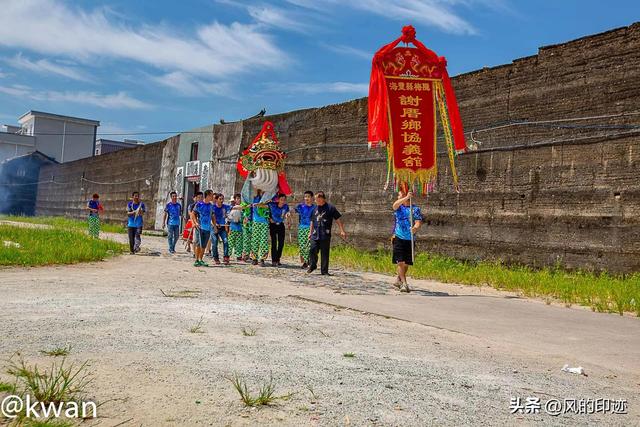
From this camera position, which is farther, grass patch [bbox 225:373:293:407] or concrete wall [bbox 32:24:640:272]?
concrete wall [bbox 32:24:640:272]

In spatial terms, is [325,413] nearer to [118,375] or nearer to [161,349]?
[118,375]

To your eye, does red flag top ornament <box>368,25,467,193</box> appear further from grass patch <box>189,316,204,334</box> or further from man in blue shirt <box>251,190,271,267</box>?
grass patch <box>189,316,204,334</box>

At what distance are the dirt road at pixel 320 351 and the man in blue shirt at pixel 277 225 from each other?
5.11m

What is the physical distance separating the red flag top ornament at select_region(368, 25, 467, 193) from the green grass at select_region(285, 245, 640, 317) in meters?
2.02

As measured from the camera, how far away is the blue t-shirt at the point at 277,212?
14125 mm

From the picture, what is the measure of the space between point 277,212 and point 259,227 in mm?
572

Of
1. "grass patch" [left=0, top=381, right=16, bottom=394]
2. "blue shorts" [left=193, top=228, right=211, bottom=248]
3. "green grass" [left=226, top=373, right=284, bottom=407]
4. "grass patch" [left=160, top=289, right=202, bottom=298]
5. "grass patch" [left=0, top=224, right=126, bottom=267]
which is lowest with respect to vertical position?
"grass patch" [left=0, top=381, right=16, bottom=394]

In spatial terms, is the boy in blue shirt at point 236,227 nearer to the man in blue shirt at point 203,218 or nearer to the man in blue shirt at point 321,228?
the man in blue shirt at point 203,218

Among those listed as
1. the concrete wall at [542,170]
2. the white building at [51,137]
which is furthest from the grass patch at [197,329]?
the white building at [51,137]

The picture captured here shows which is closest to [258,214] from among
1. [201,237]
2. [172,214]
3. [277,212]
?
[277,212]

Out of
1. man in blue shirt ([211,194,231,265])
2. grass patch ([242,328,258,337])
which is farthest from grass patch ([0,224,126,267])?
grass patch ([242,328,258,337])

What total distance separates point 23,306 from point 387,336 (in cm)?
384

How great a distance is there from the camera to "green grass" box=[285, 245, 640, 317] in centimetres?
864

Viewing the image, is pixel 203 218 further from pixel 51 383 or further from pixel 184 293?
pixel 51 383
